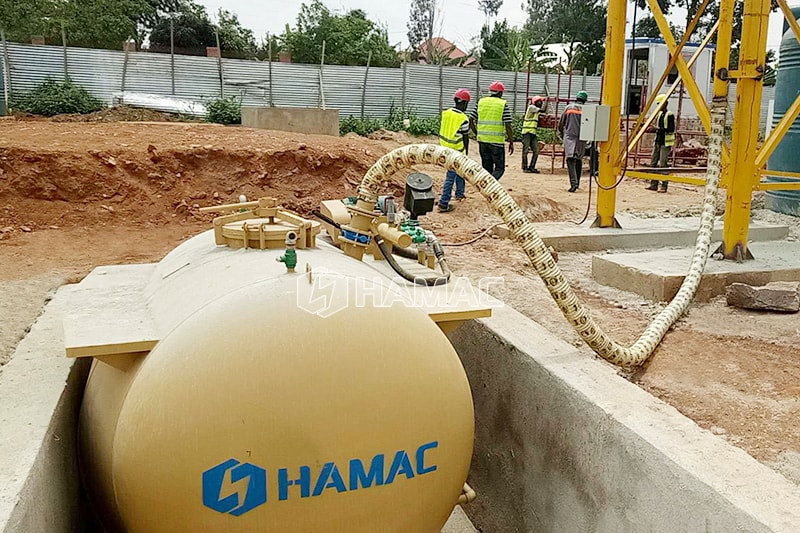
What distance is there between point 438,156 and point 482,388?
3.90ft

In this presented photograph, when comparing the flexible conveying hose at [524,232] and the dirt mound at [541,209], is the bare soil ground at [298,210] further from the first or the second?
the flexible conveying hose at [524,232]

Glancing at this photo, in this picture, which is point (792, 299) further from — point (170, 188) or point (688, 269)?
point (170, 188)

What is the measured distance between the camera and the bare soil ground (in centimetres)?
352

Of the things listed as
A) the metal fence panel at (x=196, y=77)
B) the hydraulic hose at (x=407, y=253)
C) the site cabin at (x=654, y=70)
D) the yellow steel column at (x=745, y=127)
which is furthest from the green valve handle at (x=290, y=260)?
the metal fence panel at (x=196, y=77)

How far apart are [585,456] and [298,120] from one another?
12509mm

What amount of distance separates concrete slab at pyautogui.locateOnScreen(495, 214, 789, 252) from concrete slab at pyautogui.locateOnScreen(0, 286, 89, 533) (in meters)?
4.41

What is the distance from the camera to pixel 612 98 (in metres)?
6.64

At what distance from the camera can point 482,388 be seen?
3.55 metres

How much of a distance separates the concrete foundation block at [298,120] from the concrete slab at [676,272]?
31.7 feet

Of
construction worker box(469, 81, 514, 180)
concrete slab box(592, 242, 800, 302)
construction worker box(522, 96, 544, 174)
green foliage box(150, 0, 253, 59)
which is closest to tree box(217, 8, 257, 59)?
green foliage box(150, 0, 253, 59)

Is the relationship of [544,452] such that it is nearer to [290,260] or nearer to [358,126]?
[290,260]

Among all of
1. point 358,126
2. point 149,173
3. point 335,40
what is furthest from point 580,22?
point 149,173

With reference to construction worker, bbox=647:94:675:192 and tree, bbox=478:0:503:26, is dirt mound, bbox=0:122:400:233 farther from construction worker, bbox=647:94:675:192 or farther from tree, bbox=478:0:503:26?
tree, bbox=478:0:503:26

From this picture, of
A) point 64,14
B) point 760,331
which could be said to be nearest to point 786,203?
point 760,331
